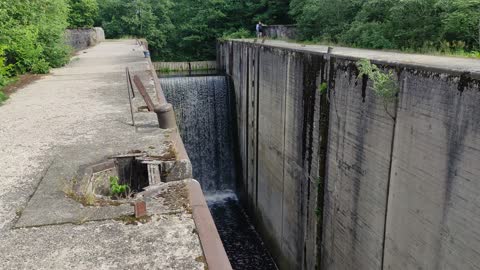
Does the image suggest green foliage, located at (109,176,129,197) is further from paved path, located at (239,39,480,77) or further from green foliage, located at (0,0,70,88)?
green foliage, located at (0,0,70,88)

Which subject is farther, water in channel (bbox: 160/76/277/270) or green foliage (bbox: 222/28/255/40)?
green foliage (bbox: 222/28/255/40)

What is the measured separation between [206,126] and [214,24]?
1356 cm

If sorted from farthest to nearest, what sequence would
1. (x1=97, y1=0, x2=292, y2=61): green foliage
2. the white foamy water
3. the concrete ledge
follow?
(x1=97, y1=0, x2=292, y2=61): green foliage, the white foamy water, the concrete ledge

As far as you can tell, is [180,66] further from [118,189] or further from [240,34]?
[118,189]

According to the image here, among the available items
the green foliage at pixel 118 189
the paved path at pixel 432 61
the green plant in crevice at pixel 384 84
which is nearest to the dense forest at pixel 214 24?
the paved path at pixel 432 61

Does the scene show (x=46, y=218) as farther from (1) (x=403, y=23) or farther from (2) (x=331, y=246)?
(1) (x=403, y=23)

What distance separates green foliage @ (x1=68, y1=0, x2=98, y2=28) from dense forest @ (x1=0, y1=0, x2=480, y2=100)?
0.23 feet

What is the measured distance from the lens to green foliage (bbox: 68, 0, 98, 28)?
2974cm

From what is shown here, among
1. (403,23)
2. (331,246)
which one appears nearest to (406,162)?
(331,246)

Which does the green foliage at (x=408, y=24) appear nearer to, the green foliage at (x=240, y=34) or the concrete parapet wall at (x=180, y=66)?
the green foliage at (x=240, y=34)

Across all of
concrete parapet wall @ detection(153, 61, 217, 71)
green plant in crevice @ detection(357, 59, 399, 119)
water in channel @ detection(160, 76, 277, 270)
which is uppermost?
green plant in crevice @ detection(357, 59, 399, 119)

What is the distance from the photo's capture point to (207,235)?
3.28m

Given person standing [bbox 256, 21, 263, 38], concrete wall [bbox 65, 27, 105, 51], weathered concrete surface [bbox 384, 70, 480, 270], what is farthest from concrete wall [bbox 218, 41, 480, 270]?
concrete wall [bbox 65, 27, 105, 51]

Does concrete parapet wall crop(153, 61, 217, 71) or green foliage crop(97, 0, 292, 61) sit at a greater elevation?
green foliage crop(97, 0, 292, 61)
